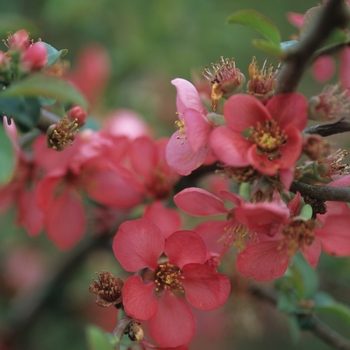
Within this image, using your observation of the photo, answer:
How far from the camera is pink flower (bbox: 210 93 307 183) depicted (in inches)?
22.9

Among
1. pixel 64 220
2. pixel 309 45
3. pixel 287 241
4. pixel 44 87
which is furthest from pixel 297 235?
pixel 64 220

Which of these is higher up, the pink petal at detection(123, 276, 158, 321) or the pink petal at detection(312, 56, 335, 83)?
the pink petal at detection(123, 276, 158, 321)

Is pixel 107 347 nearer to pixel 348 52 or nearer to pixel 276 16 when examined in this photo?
pixel 348 52

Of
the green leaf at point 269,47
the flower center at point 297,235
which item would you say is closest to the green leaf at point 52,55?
the green leaf at point 269,47

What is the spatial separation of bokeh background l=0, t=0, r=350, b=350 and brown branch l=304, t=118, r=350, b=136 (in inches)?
26.8

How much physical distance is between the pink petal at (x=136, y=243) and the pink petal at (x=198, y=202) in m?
0.05

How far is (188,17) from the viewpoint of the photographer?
5.76 feet

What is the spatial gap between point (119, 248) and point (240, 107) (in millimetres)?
229

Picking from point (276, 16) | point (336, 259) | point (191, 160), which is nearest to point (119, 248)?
point (191, 160)

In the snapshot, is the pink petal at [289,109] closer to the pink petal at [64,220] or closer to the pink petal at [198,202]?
the pink petal at [198,202]

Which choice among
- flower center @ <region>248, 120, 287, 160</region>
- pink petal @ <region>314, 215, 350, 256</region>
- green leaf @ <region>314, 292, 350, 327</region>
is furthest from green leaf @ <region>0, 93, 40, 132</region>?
green leaf @ <region>314, 292, 350, 327</region>

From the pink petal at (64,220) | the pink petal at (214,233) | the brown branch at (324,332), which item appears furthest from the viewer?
the pink petal at (64,220)

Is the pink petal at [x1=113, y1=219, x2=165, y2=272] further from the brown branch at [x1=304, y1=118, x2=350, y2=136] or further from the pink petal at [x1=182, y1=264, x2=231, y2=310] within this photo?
the brown branch at [x1=304, y1=118, x2=350, y2=136]

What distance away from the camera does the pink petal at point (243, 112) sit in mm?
600
